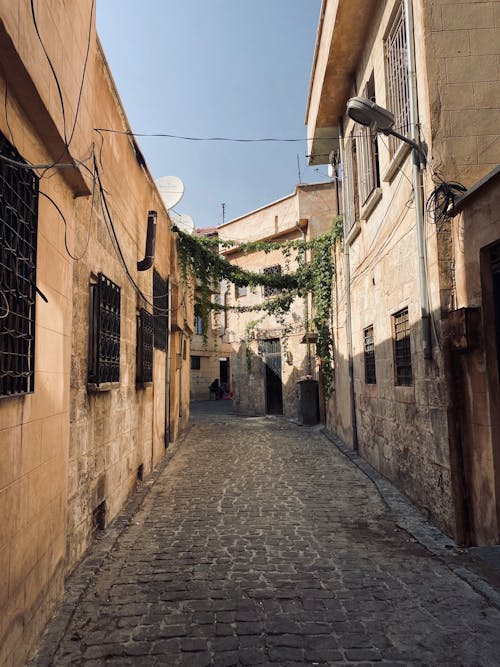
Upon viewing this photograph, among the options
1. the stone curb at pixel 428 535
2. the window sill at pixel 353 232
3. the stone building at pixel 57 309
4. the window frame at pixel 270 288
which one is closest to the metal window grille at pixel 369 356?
the stone curb at pixel 428 535

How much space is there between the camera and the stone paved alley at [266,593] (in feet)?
9.68

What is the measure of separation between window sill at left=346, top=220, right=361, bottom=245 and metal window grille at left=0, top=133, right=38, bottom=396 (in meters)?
7.25

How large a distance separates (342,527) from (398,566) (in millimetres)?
1161

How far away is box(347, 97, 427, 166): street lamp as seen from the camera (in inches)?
213

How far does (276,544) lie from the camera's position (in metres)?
4.80

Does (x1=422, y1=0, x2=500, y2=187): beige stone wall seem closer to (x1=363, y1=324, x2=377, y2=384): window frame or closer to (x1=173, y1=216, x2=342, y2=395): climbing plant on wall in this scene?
(x1=363, y1=324, x2=377, y2=384): window frame

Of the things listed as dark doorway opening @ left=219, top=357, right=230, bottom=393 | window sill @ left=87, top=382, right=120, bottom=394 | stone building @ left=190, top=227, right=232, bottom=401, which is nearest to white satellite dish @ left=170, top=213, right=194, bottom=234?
window sill @ left=87, top=382, right=120, bottom=394

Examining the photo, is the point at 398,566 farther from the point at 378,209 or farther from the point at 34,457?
the point at 378,209

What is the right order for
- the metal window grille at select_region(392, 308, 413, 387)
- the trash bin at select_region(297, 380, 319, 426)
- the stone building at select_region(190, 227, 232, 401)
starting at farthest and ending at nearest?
the stone building at select_region(190, 227, 232, 401) → the trash bin at select_region(297, 380, 319, 426) → the metal window grille at select_region(392, 308, 413, 387)

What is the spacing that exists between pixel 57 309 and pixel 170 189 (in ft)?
27.9

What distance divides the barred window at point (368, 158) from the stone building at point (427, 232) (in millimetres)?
28

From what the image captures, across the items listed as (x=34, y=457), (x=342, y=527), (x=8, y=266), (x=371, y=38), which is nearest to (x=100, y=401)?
(x=34, y=457)

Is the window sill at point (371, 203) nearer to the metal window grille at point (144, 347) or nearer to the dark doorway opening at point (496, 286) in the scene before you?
the dark doorway opening at point (496, 286)

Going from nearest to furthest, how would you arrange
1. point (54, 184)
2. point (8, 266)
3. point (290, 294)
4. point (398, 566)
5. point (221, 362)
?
point (8, 266) < point (54, 184) < point (398, 566) < point (290, 294) < point (221, 362)
